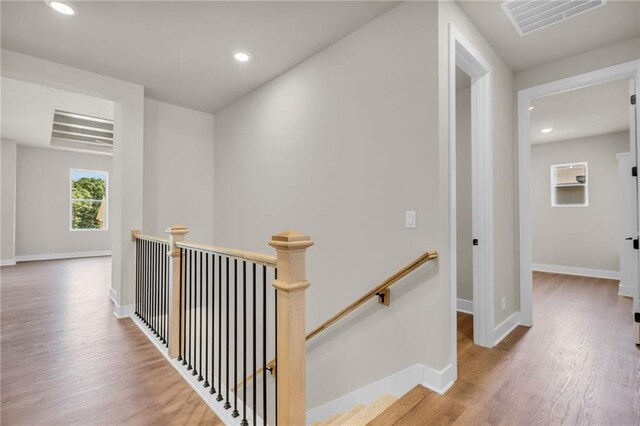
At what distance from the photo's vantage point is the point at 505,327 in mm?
3057

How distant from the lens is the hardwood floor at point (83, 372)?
1964mm

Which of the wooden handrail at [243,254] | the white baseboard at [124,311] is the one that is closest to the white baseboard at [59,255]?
the white baseboard at [124,311]

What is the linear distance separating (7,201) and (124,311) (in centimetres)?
594

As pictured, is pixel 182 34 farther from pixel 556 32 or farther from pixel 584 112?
pixel 584 112

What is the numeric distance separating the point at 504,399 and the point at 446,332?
520mm

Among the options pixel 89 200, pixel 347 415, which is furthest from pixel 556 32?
pixel 89 200

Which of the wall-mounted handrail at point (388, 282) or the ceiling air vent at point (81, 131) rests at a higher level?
the ceiling air vent at point (81, 131)

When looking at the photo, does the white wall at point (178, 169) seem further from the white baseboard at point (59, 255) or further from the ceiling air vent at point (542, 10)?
the white baseboard at point (59, 255)

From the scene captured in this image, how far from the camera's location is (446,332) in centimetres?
212

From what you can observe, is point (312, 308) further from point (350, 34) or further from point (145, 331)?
point (350, 34)

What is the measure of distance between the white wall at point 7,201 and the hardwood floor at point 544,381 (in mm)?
9099

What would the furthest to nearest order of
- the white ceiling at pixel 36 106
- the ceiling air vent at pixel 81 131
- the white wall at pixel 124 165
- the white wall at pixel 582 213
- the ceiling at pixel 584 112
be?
the white wall at pixel 582 213, the ceiling air vent at pixel 81 131, the white ceiling at pixel 36 106, the ceiling at pixel 584 112, the white wall at pixel 124 165

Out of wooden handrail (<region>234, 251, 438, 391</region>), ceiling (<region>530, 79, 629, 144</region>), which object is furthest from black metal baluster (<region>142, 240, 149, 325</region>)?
ceiling (<region>530, 79, 629, 144</region>)

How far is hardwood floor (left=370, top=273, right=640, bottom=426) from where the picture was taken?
1.81 meters
